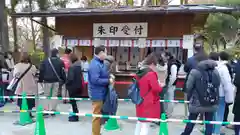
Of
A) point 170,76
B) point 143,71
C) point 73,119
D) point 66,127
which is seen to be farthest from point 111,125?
point 143,71

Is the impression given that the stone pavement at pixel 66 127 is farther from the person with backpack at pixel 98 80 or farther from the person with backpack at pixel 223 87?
the person with backpack at pixel 98 80

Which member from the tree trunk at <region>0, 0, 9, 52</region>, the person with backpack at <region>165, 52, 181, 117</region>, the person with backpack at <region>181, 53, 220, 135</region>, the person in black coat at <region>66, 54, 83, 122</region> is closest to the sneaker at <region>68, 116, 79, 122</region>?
the person in black coat at <region>66, 54, 83, 122</region>

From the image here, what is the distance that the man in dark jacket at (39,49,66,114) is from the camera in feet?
24.2

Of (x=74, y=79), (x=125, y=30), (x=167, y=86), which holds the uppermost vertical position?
(x=125, y=30)

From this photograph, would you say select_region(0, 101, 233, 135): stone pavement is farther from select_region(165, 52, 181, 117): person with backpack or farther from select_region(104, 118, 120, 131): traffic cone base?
select_region(165, 52, 181, 117): person with backpack

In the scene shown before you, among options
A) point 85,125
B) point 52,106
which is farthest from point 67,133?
point 52,106

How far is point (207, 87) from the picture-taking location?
191 inches

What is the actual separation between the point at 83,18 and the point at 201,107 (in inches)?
278

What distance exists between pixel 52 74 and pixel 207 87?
401cm

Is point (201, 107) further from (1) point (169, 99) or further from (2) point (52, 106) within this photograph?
(2) point (52, 106)

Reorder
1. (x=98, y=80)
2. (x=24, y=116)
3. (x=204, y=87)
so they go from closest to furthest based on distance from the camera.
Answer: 1. (x=204, y=87)
2. (x=98, y=80)
3. (x=24, y=116)

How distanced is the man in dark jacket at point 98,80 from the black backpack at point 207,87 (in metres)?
1.57

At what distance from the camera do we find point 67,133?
631 cm

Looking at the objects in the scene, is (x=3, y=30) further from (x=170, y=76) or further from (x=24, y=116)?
(x=170, y=76)
